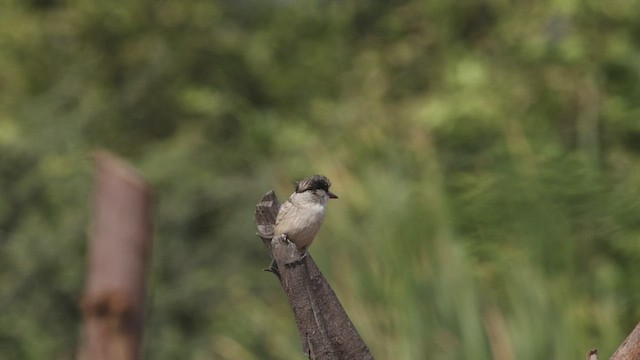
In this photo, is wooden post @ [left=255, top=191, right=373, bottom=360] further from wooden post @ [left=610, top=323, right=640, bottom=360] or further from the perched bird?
wooden post @ [left=610, top=323, right=640, bottom=360]

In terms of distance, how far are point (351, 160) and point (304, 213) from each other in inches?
200

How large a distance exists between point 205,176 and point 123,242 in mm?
4568

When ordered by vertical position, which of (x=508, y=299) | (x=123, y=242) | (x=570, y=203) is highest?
(x=123, y=242)

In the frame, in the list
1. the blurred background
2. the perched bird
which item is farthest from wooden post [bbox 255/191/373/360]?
the blurred background

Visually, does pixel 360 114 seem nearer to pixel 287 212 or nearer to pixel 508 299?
pixel 508 299

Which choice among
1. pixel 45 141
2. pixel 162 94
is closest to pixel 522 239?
pixel 45 141

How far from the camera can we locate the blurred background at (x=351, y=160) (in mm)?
5891

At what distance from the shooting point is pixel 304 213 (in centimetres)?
267

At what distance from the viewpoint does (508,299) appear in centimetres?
580

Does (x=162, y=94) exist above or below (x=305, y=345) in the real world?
above

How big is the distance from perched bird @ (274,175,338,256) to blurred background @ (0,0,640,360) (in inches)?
108

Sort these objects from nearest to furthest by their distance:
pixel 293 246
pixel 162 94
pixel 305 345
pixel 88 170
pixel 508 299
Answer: pixel 305 345 < pixel 293 246 < pixel 508 299 < pixel 88 170 < pixel 162 94

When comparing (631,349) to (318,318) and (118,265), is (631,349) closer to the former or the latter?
(318,318)

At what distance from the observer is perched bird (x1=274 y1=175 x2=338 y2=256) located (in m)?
2.64
